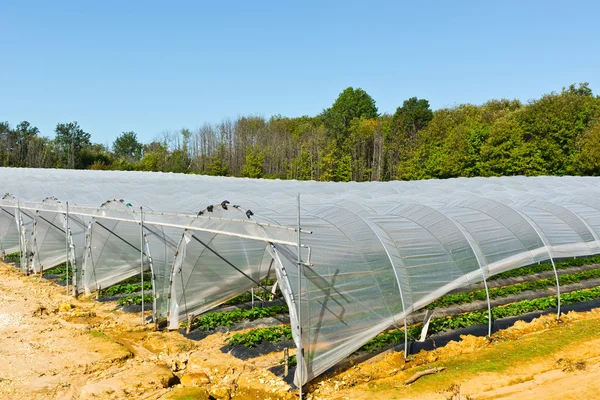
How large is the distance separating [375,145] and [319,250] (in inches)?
2436

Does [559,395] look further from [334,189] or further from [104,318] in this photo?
[334,189]

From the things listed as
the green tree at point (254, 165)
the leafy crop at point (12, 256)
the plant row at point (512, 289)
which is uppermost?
the green tree at point (254, 165)

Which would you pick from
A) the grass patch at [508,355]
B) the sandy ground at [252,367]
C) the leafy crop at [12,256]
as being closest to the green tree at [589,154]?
the sandy ground at [252,367]

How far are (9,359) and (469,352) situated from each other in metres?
11.1

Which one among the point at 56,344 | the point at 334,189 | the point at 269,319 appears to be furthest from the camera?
the point at 334,189

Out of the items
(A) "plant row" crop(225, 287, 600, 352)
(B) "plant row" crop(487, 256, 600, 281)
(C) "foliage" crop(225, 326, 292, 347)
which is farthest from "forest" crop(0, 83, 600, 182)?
(C) "foliage" crop(225, 326, 292, 347)

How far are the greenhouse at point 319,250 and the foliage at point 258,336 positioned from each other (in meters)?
1.74

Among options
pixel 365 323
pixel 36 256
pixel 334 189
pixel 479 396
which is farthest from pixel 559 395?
pixel 334 189

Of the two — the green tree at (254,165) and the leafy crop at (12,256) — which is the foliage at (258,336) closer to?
the leafy crop at (12,256)

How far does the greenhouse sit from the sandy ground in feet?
3.13

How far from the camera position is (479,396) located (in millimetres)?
8359

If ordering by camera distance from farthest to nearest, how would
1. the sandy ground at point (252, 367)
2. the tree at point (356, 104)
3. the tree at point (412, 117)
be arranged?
the tree at point (356, 104) → the tree at point (412, 117) → the sandy ground at point (252, 367)

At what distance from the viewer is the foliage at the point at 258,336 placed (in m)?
11.6

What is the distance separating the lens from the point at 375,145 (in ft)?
228
